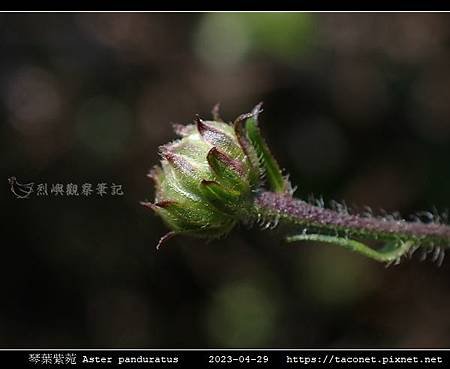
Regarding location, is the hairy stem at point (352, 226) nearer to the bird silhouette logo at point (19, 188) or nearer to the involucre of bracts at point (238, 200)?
the involucre of bracts at point (238, 200)

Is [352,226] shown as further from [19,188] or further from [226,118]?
[19,188]

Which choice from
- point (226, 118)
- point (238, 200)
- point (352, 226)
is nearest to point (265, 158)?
point (238, 200)

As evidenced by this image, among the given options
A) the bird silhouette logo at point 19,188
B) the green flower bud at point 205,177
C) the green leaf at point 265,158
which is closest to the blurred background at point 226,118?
the bird silhouette logo at point 19,188

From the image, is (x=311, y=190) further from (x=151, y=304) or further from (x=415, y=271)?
(x=151, y=304)

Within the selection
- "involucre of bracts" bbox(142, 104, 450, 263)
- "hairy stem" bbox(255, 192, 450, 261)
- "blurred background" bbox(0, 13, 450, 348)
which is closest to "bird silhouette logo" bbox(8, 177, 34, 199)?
"blurred background" bbox(0, 13, 450, 348)

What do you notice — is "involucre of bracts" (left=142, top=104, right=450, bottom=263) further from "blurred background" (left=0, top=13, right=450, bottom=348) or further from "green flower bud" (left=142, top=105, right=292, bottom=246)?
"blurred background" (left=0, top=13, right=450, bottom=348)
